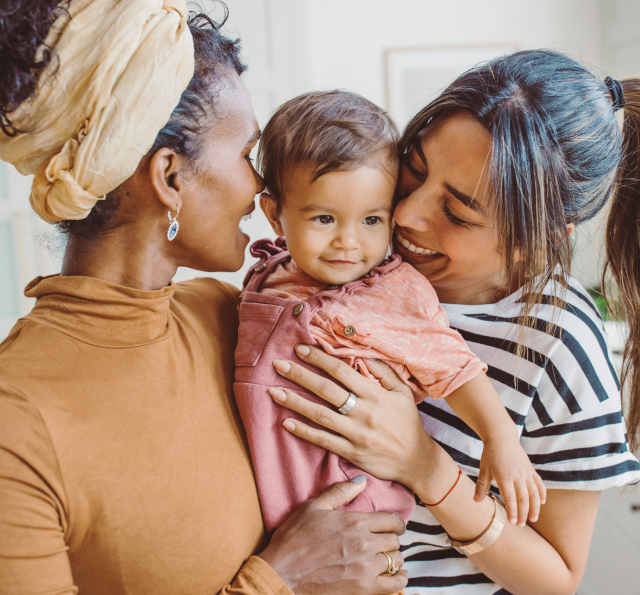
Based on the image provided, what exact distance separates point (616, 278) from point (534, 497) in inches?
28.1

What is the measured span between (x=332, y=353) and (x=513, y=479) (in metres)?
0.41

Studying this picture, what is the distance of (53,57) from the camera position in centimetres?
83

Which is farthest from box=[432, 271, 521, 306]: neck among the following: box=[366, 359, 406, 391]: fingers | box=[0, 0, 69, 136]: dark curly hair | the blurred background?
the blurred background

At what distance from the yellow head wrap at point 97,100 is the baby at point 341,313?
341 millimetres

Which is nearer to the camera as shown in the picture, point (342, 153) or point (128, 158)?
point (128, 158)

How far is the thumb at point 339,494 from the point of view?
1.03 meters

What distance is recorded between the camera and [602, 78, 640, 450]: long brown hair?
1.31 metres

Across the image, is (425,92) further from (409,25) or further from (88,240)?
(88,240)

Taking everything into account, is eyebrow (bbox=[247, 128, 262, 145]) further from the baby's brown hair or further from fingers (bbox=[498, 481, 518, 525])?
fingers (bbox=[498, 481, 518, 525])

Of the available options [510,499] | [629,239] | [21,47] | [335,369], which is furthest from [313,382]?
[629,239]

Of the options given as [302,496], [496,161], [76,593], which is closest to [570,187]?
[496,161]

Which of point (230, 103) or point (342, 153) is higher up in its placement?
point (230, 103)

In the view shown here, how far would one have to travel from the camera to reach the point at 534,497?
98 centimetres

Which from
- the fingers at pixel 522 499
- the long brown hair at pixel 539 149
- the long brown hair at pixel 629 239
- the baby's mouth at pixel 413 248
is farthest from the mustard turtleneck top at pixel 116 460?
the long brown hair at pixel 629 239
